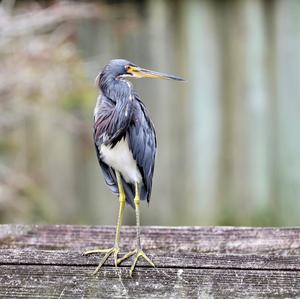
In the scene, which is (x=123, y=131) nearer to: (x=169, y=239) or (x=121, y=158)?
(x=121, y=158)

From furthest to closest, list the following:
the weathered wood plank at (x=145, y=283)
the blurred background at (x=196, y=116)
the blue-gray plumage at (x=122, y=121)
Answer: the blurred background at (x=196, y=116), the blue-gray plumage at (x=122, y=121), the weathered wood plank at (x=145, y=283)

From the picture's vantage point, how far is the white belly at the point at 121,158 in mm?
2502

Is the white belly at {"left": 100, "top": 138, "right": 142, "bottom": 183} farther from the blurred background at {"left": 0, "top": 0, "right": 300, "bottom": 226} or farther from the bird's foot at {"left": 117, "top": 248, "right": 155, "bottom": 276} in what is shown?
the blurred background at {"left": 0, "top": 0, "right": 300, "bottom": 226}

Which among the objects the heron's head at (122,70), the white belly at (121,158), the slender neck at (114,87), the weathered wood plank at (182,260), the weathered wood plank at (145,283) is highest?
the heron's head at (122,70)

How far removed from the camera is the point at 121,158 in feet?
8.25

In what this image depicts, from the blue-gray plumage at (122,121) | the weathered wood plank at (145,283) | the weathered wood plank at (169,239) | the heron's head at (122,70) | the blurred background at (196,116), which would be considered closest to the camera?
the weathered wood plank at (145,283)

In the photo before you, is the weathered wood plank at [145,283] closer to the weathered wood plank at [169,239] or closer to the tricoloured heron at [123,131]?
the tricoloured heron at [123,131]

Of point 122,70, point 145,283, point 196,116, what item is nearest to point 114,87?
point 122,70

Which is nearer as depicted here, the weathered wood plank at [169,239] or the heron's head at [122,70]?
the heron's head at [122,70]

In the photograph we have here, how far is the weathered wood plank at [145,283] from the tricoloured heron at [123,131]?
0.17 meters

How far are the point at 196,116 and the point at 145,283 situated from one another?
3.03 meters

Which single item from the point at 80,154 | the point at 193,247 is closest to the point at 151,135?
the point at 193,247

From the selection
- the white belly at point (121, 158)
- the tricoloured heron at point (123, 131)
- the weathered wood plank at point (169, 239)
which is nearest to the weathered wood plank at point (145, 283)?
the tricoloured heron at point (123, 131)

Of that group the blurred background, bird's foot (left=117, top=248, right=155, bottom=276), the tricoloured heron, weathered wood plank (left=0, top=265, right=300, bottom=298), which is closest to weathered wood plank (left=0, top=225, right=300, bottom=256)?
the tricoloured heron
